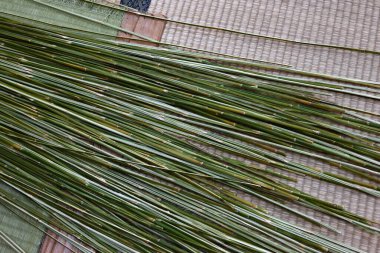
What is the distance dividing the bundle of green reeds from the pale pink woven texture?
7 cm

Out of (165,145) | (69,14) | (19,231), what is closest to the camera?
(165,145)

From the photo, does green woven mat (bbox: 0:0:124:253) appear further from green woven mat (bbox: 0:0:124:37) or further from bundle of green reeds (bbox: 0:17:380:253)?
bundle of green reeds (bbox: 0:17:380:253)

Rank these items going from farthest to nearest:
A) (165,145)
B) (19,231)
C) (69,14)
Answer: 1. (69,14)
2. (19,231)
3. (165,145)

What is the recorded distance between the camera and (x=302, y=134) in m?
1.88

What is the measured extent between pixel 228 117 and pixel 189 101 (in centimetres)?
15

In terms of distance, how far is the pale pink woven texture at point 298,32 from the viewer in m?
2.01

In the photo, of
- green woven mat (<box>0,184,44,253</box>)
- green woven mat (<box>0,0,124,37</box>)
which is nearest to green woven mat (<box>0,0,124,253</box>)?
green woven mat (<box>0,0,124,37</box>)

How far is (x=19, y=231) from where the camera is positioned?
6.60 feet

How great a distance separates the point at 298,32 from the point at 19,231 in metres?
1.33

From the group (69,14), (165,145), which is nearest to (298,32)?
(165,145)

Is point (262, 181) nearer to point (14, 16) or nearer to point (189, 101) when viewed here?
point (189, 101)

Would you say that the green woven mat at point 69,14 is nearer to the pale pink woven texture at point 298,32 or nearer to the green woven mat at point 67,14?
the green woven mat at point 67,14

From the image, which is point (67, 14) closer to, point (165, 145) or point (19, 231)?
point (165, 145)

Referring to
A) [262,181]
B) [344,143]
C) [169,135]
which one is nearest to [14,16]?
[169,135]
